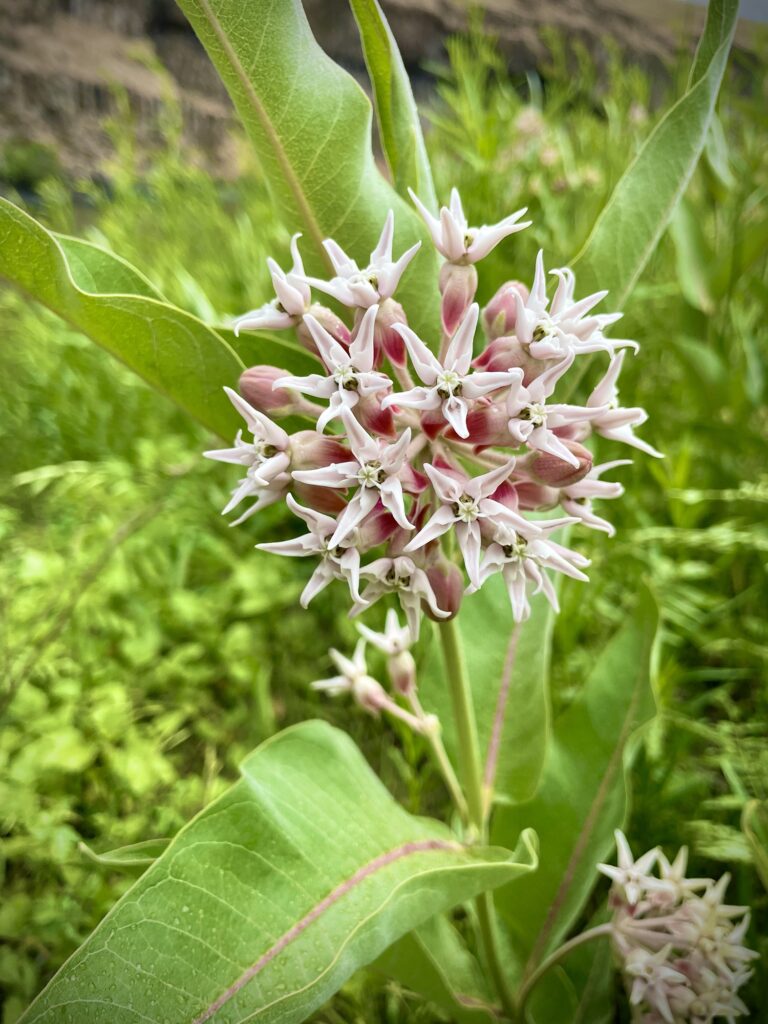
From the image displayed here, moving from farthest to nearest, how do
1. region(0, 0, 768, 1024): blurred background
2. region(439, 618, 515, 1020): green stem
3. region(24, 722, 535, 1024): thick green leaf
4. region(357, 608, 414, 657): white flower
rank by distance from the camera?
1. region(0, 0, 768, 1024): blurred background
2. region(357, 608, 414, 657): white flower
3. region(439, 618, 515, 1020): green stem
4. region(24, 722, 535, 1024): thick green leaf

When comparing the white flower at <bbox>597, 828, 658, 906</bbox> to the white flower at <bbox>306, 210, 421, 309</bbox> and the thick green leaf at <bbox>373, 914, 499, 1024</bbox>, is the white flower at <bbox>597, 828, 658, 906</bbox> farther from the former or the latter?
the white flower at <bbox>306, 210, 421, 309</bbox>

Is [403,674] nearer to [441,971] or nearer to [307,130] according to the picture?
[441,971]

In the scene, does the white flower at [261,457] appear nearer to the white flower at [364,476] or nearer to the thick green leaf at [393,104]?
the white flower at [364,476]

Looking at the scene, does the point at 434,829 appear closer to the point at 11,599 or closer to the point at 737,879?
the point at 737,879

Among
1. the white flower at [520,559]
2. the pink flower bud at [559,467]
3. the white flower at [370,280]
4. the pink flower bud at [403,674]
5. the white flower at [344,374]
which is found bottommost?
the pink flower bud at [403,674]

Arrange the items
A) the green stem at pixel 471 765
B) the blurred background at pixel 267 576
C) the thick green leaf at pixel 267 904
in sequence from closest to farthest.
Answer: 1. the thick green leaf at pixel 267 904
2. the green stem at pixel 471 765
3. the blurred background at pixel 267 576

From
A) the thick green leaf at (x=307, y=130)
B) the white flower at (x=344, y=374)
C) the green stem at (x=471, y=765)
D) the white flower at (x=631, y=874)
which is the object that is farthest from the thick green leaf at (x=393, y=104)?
the white flower at (x=631, y=874)

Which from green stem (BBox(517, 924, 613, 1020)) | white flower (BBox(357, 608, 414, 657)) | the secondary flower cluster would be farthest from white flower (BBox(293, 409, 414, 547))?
green stem (BBox(517, 924, 613, 1020))

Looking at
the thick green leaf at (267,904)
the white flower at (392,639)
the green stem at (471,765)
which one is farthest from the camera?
the white flower at (392,639)
